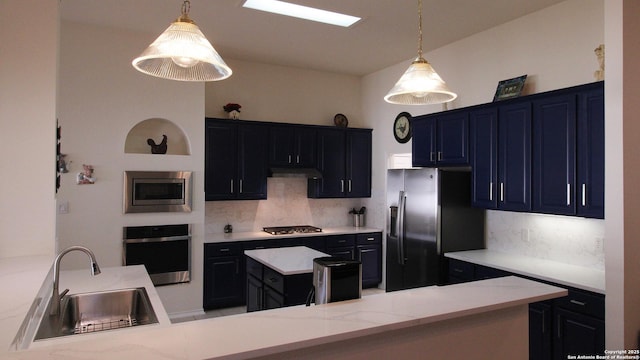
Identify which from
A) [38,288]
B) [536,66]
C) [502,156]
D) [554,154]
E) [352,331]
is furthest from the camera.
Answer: [536,66]

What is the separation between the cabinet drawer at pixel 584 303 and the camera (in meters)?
2.76

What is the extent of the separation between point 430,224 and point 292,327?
9.53ft

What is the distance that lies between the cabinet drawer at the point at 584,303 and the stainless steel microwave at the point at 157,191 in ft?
12.2

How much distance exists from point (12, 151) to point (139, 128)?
242 centimetres

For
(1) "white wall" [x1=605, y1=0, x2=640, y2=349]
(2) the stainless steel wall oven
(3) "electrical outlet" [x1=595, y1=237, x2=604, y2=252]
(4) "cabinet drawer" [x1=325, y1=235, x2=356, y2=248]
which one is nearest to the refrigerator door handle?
(4) "cabinet drawer" [x1=325, y1=235, x2=356, y2=248]

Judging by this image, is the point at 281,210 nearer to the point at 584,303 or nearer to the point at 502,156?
the point at 502,156

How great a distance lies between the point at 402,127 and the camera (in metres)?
5.51

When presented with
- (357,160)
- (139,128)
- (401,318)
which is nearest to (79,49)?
(139,128)

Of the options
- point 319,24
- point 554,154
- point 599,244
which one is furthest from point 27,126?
point 599,244

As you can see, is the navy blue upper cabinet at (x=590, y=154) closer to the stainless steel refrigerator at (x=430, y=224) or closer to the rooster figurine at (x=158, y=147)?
the stainless steel refrigerator at (x=430, y=224)

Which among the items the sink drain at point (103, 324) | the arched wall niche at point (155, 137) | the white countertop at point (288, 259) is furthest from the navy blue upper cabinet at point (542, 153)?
the arched wall niche at point (155, 137)

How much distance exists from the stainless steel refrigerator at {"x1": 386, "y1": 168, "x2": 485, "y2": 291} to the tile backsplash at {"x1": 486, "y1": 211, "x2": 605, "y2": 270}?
195mm

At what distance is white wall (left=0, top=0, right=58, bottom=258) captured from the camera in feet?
8.15

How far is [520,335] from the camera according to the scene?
6.24ft
